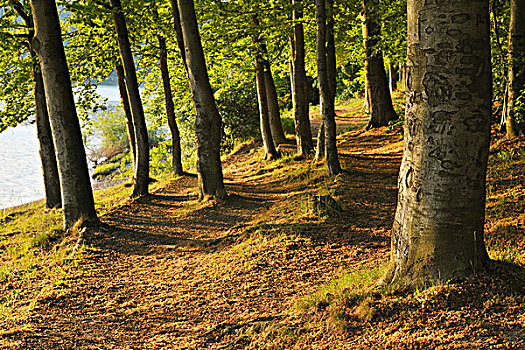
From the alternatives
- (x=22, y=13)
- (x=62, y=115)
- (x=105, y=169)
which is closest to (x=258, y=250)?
(x=62, y=115)

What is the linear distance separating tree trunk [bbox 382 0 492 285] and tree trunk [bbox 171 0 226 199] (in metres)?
7.05

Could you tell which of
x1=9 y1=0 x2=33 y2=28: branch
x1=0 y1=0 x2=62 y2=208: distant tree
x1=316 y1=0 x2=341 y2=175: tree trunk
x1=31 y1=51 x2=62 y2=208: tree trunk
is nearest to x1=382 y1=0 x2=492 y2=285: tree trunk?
x1=316 y1=0 x2=341 y2=175: tree trunk

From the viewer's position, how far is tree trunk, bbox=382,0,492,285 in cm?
326

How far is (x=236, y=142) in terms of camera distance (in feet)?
74.1

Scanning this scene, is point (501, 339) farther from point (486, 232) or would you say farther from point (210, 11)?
point (210, 11)

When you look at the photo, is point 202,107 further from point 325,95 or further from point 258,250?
point 258,250

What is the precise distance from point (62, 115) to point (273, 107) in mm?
8339

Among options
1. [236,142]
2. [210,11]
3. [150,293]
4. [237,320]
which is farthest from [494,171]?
[236,142]

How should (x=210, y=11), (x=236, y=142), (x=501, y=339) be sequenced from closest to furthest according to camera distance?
(x=501, y=339) < (x=210, y=11) < (x=236, y=142)

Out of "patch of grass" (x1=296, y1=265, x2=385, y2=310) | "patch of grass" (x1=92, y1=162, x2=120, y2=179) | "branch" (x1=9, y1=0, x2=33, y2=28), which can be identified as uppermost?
"branch" (x1=9, y1=0, x2=33, y2=28)

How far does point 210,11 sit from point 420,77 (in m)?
9.76

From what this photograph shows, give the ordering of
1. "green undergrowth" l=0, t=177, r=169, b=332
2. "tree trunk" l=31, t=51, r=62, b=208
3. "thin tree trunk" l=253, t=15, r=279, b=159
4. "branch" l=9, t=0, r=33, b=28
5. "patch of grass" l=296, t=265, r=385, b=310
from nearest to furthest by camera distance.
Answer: "patch of grass" l=296, t=265, r=385, b=310 < "green undergrowth" l=0, t=177, r=169, b=332 < "branch" l=9, t=0, r=33, b=28 < "tree trunk" l=31, t=51, r=62, b=208 < "thin tree trunk" l=253, t=15, r=279, b=159

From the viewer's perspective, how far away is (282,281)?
5641 mm

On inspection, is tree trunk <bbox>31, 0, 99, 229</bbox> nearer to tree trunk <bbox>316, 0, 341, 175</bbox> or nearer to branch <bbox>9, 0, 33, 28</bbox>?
branch <bbox>9, 0, 33, 28</bbox>
